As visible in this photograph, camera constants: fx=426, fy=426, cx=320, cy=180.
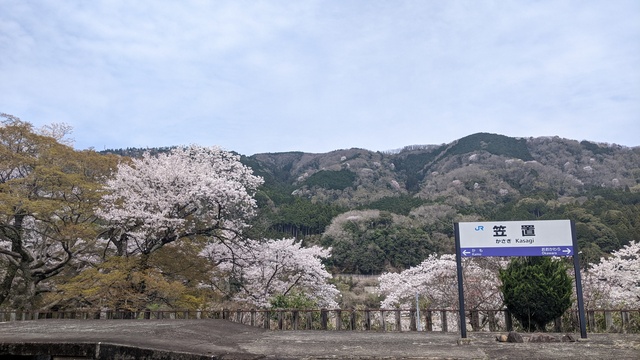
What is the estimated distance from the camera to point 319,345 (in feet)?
19.0

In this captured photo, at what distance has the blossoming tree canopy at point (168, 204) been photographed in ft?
38.4

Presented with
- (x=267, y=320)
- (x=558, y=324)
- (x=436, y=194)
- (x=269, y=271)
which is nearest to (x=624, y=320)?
(x=558, y=324)

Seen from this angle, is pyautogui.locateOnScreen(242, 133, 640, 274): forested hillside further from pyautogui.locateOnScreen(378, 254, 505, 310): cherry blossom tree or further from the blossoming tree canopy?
pyautogui.locateOnScreen(378, 254, 505, 310): cherry blossom tree

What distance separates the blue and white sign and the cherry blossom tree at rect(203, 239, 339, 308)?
299 inches

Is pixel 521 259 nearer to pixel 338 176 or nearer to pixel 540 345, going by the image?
pixel 540 345

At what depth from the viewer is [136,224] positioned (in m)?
12.1

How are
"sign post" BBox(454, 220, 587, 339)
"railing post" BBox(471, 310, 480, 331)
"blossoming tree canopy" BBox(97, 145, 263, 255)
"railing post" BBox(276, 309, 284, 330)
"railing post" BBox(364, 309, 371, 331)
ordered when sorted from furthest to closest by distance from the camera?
"blossoming tree canopy" BBox(97, 145, 263, 255) → "railing post" BBox(276, 309, 284, 330) → "railing post" BBox(364, 309, 371, 331) → "railing post" BBox(471, 310, 480, 331) → "sign post" BBox(454, 220, 587, 339)

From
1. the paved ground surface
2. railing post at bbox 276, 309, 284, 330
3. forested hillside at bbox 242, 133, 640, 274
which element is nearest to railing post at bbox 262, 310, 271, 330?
railing post at bbox 276, 309, 284, 330

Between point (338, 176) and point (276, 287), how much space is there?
69.8 meters

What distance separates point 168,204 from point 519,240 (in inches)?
358

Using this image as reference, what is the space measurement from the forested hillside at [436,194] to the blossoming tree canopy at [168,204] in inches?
96.3

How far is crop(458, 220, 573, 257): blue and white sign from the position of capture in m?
6.24

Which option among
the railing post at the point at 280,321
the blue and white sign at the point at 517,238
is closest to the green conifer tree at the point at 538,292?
the blue and white sign at the point at 517,238

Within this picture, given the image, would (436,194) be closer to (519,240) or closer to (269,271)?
(269,271)
